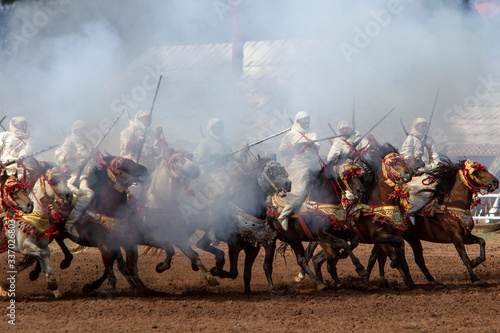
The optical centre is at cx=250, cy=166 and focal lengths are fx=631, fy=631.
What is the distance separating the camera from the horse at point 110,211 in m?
7.91

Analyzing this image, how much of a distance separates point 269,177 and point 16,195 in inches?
118

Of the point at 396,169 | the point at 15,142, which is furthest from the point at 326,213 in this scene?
the point at 15,142

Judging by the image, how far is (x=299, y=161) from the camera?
873 cm

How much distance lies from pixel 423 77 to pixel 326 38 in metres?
4.28

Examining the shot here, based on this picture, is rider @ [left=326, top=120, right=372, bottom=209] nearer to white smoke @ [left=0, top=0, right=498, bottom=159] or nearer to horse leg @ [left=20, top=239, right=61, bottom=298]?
horse leg @ [left=20, top=239, right=61, bottom=298]

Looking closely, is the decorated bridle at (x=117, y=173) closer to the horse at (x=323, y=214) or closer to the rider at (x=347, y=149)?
the horse at (x=323, y=214)

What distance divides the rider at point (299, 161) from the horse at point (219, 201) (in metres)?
0.54

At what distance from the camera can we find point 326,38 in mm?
19391

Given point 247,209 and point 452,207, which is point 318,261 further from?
point 452,207

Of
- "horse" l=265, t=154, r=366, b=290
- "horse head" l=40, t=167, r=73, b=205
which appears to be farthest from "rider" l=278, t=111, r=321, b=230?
"horse head" l=40, t=167, r=73, b=205

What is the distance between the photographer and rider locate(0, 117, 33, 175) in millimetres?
8773

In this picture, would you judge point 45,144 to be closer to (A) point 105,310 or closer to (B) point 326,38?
(B) point 326,38

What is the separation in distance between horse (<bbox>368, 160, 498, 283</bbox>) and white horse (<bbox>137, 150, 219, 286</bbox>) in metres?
3.35

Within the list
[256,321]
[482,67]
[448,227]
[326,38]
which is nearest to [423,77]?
[482,67]
